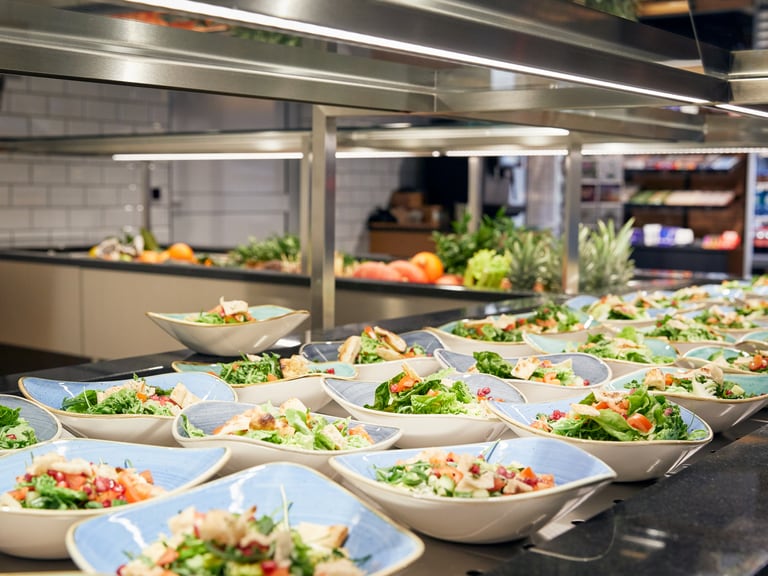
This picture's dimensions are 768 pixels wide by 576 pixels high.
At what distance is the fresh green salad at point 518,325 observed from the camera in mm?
2433

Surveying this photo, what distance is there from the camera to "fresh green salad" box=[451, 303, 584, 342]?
2433mm

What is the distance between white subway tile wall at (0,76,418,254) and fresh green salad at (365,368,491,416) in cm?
442

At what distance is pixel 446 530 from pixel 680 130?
7.97 feet

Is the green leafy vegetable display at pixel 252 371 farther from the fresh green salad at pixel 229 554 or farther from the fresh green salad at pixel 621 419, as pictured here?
the fresh green salad at pixel 229 554

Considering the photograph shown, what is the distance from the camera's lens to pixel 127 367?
2.14 meters

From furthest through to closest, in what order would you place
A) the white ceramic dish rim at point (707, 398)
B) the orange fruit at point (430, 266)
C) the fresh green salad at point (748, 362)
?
1. the orange fruit at point (430, 266)
2. the fresh green salad at point (748, 362)
3. the white ceramic dish rim at point (707, 398)

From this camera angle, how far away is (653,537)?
1177mm

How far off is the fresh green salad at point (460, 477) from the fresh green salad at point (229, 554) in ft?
0.75

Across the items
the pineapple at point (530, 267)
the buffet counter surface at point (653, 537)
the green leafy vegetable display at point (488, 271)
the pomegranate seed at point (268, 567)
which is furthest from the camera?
the green leafy vegetable display at point (488, 271)

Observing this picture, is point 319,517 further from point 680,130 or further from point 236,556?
point 680,130

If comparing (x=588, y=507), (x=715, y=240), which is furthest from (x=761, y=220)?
(x=588, y=507)

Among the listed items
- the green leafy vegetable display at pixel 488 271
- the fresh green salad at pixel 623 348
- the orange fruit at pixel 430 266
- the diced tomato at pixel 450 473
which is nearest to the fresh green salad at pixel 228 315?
the fresh green salad at pixel 623 348

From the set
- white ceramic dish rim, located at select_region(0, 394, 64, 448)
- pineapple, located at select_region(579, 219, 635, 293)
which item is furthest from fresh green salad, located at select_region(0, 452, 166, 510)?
pineapple, located at select_region(579, 219, 635, 293)

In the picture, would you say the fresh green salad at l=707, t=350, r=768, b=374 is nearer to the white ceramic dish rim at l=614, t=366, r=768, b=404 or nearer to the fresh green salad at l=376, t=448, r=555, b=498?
the white ceramic dish rim at l=614, t=366, r=768, b=404
